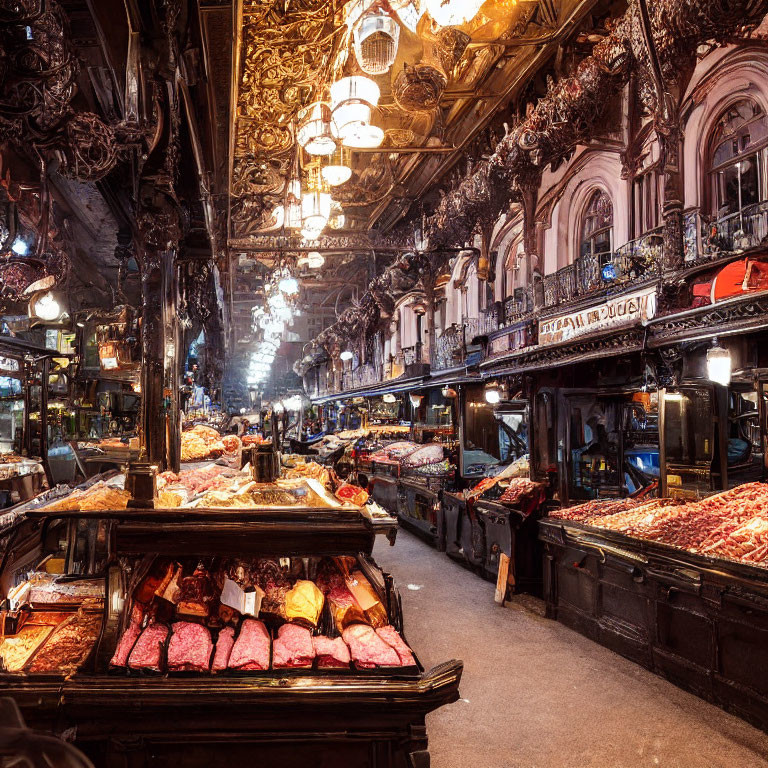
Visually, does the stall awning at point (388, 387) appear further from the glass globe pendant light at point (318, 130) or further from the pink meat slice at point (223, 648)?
the pink meat slice at point (223, 648)

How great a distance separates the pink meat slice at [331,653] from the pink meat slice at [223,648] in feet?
1.38

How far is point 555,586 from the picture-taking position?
6.06 meters

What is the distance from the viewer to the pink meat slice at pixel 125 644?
2586 millimetres

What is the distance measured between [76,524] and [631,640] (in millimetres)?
4785

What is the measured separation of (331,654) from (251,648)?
1.31 ft

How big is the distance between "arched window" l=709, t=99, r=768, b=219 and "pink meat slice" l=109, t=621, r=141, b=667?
815cm

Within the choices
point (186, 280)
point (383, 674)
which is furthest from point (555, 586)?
point (186, 280)

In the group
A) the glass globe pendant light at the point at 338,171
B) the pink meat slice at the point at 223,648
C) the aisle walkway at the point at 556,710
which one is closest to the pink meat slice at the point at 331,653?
the pink meat slice at the point at 223,648

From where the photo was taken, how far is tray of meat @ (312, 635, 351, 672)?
267 centimetres

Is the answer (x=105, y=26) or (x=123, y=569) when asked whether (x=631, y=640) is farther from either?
(x=105, y=26)

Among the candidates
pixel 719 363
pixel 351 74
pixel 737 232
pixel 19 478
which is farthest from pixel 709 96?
pixel 19 478

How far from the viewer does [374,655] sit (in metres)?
2.71

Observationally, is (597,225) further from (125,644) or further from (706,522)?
(125,644)

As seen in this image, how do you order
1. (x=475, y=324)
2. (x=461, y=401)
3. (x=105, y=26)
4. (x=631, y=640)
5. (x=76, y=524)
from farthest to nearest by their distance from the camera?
(x=475, y=324) < (x=461, y=401) < (x=631, y=640) < (x=76, y=524) < (x=105, y=26)
